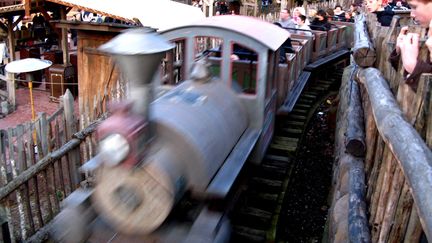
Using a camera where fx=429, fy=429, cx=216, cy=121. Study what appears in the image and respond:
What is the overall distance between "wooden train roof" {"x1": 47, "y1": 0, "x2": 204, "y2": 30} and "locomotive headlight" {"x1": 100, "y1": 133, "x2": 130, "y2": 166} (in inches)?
297

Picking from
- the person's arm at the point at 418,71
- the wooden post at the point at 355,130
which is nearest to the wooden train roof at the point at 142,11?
the wooden post at the point at 355,130

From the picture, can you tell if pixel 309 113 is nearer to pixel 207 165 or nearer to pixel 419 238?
pixel 207 165

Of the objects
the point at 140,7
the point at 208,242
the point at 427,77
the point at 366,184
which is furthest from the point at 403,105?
the point at 140,7

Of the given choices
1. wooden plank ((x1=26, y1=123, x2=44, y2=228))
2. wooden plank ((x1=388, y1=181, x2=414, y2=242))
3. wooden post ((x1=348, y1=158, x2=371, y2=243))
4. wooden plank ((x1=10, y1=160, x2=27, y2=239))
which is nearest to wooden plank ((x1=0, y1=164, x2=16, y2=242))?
wooden plank ((x1=10, y1=160, x2=27, y2=239))

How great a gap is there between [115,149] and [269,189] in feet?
10.7

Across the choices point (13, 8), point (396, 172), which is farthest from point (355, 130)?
point (13, 8)

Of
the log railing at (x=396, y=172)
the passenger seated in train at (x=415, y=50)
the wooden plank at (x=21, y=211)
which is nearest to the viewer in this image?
the log railing at (x=396, y=172)

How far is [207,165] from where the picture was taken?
369 cm

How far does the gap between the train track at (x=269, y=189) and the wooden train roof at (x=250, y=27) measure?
64.9 inches

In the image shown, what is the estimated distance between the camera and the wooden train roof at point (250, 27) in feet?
16.5

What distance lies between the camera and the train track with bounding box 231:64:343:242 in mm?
5090

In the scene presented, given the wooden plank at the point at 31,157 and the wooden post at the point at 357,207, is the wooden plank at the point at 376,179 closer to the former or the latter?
the wooden post at the point at 357,207

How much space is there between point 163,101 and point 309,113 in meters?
5.98

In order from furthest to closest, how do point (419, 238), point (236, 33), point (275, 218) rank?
1. point (275, 218)
2. point (236, 33)
3. point (419, 238)
